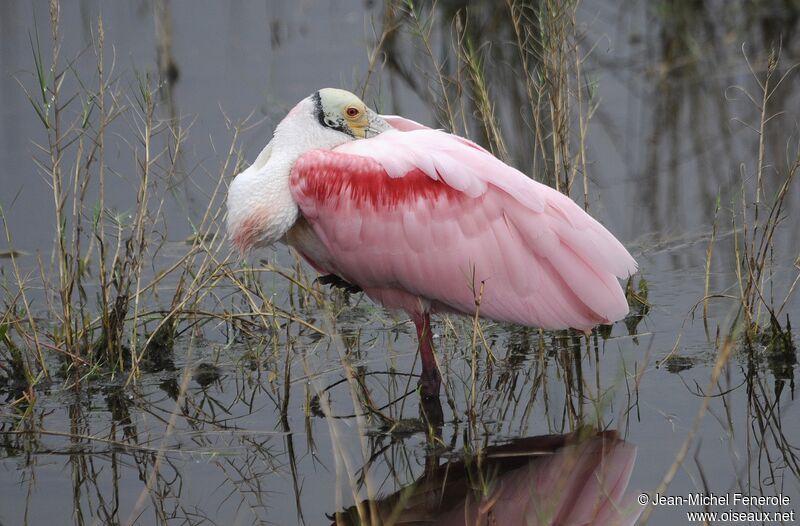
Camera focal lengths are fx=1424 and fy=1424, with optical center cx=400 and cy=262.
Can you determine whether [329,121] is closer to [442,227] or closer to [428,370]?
[442,227]

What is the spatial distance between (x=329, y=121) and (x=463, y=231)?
0.80 meters

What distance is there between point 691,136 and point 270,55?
3792 mm

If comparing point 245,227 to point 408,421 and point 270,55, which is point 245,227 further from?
point 270,55

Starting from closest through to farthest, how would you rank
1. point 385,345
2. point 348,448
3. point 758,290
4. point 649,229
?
point 348,448 → point 758,290 → point 385,345 → point 649,229

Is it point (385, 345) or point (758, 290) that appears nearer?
Result: point (758, 290)

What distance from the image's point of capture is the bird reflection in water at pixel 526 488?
4.88 meters

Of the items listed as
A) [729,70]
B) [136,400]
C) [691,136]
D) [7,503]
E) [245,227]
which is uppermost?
[729,70]

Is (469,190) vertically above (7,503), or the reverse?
(469,190)

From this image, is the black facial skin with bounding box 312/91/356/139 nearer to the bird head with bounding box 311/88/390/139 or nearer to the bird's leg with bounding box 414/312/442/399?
the bird head with bounding box 311/88/390/139

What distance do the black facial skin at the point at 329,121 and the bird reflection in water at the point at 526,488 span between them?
5.39 feet

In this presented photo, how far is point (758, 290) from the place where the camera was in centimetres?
600

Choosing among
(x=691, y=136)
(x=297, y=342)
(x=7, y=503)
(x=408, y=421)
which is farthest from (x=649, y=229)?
(x=7, y=503)

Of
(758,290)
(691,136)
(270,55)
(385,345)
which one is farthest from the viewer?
(270,55)

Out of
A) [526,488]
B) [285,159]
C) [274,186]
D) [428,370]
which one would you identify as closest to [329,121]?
[285,159]
